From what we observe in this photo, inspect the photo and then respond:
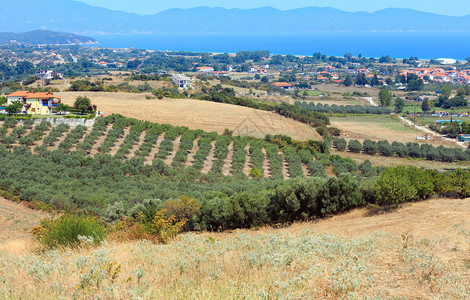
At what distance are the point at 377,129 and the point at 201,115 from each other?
22.5 meters

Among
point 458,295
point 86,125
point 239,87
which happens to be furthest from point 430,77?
point 458,295

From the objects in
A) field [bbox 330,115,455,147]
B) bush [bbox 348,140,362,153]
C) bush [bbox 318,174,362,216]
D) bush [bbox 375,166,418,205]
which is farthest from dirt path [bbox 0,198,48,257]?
field [bbox 330,115,455,147]

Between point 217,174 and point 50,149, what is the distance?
12202 millimetres

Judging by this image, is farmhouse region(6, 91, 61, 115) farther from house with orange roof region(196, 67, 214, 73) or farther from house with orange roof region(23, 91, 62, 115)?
house with orange roof region(196, 67, 214, 73)

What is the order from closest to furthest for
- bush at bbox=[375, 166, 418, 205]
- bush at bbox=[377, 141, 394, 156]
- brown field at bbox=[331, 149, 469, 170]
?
bush at bbox=[375, 166, 418, 205] → brown field at bbox=[331, 149, 469, 170] → bush at bbox=[377, 141, 394, 156]

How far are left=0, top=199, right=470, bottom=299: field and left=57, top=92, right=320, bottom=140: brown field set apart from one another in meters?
32.5

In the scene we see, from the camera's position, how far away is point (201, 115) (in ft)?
149

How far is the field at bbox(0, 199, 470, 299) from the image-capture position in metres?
5.86

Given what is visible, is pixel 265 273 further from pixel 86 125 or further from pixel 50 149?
pixel 86 125

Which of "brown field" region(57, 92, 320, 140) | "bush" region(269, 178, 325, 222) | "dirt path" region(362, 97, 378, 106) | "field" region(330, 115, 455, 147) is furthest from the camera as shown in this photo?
"dirt path" region(362, 97, 378, 106)

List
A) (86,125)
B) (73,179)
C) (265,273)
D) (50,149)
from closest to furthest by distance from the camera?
(265,273), (73,179), (50,149), (86,125)

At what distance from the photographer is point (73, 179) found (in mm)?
23875

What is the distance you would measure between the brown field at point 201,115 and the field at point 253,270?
107 ft

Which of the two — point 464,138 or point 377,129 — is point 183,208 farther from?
point 377,129
